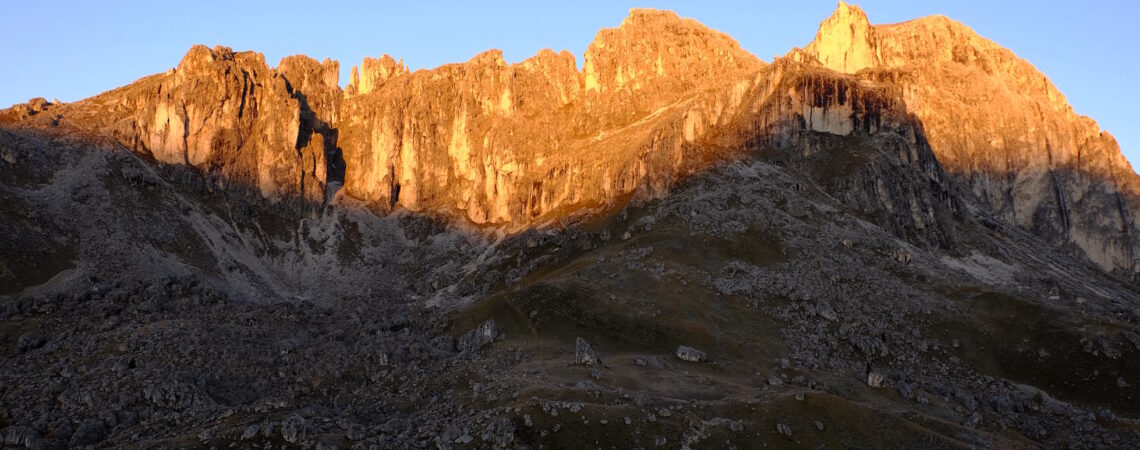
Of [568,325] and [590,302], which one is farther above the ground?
[590,302]

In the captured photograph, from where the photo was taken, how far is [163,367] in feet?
303

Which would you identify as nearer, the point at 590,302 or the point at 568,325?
the point at 568,325

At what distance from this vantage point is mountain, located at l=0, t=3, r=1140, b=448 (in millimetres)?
78562

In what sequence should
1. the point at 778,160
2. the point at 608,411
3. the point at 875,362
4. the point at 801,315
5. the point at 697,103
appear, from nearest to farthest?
the point at 608,411 → the point at 875,362 → the point at 801,315 → the point at 778,160 → the point at 697,103

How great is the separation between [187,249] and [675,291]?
10161 cm

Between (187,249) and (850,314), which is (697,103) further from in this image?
(187,249)

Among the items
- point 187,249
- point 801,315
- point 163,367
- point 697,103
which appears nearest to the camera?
point 163,367

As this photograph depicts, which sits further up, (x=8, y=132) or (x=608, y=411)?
(x=8, y=132)

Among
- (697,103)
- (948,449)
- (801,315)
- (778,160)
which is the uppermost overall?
(697,103)

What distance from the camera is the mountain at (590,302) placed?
78.6 m

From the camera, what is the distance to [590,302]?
381ft

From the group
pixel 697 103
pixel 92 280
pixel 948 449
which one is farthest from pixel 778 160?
pixel 92 280

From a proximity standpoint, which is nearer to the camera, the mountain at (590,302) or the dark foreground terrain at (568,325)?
the dark foreground terrain at (568,325)

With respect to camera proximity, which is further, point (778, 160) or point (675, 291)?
point (778, 160)
